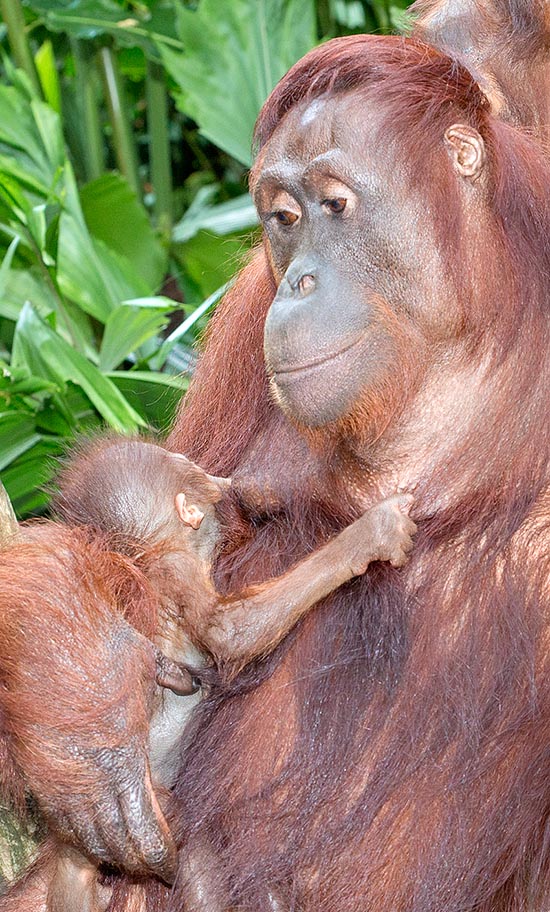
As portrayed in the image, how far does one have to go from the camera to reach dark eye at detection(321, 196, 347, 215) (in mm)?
1931

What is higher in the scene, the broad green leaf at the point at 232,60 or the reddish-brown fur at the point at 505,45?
the reddish-brown fur at the point at 505,45

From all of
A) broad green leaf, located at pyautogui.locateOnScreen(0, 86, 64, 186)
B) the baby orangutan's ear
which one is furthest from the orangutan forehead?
broad green leaf, located at pyautogui.locateOnScreen(0, 86, 64, 186)

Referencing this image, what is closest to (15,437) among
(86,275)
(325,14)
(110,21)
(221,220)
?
(86,275)

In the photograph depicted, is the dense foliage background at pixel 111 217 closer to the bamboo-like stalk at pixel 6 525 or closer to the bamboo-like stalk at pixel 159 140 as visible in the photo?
the bamboo-like stalk at pixel 159 140

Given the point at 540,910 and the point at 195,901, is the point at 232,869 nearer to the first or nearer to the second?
the point at 195,901

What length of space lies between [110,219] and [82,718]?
2987mm

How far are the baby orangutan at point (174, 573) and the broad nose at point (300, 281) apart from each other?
0.36 m

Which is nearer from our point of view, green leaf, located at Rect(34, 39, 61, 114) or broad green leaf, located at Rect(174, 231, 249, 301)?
green leaf, located at Rect(34, 39, 61, 114)

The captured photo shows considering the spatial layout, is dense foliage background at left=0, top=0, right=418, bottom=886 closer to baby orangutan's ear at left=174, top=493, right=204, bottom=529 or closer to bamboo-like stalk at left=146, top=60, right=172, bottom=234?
bamboo-like stalk at left=146, top=60, right=172, bottom=234

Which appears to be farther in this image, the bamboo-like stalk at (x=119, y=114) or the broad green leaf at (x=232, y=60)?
the bamboo-like stalk at (x=119, y=114)

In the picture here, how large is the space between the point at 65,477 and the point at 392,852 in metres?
0.90

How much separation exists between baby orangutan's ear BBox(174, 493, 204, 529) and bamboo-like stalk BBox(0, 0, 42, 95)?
351 centimetres

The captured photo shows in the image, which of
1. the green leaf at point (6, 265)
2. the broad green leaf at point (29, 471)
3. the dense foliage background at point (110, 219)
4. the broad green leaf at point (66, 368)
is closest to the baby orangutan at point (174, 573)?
the dense foliage background at point (110, 219)

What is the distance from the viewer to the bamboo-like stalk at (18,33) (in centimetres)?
528
